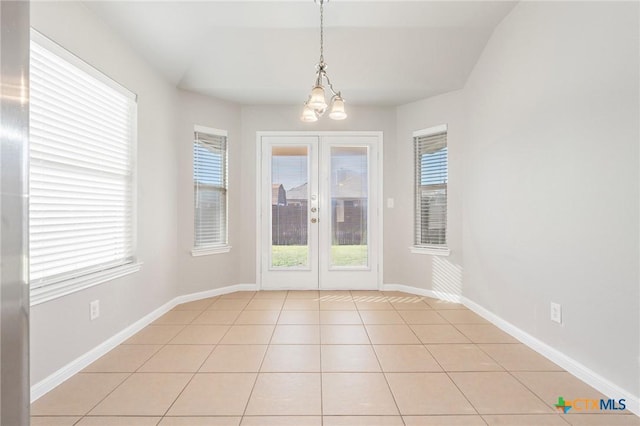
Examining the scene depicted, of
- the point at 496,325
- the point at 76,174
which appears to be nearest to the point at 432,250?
the point at 496,325

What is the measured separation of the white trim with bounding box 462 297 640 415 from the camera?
166 centimetres

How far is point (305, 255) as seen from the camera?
13.5 feet

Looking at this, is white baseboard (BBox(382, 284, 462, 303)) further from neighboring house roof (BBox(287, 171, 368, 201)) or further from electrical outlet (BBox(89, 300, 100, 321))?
electrical outlet (BBox(89, 300, 100, 321))

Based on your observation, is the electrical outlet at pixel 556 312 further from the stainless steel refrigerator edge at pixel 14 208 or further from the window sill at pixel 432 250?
the stainless steel refrigerator edge at pixel 14 208

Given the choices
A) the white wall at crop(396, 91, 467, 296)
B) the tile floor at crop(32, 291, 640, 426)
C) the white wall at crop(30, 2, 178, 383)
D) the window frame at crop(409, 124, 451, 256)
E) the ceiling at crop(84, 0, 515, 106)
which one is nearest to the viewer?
the tile floor at crop(32, 291, 640, 426)

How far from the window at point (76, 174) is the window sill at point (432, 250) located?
9.73 ft

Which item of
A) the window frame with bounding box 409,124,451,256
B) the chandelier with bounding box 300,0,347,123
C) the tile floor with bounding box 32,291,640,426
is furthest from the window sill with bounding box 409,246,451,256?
the chandelier with bounding box 300,0,347,123

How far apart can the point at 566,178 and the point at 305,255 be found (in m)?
2.84

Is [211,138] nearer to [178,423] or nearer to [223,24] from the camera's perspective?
[223,24]

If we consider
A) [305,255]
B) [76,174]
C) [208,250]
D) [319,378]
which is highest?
[76,174]

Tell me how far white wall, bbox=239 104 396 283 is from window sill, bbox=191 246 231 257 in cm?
24

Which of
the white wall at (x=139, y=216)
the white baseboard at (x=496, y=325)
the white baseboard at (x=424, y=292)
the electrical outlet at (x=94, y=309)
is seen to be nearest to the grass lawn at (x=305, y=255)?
the white baseboard at (x=424, y=292)

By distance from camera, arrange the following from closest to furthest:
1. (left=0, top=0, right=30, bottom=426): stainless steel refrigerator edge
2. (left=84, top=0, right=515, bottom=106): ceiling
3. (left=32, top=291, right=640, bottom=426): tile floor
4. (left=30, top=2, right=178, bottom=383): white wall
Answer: (left=0, top=0, right=30, bottom=426): stainless steel refrigerator edge, (left=32, top=291, right=640, bottom=426): tile floor, (left=30, top=2, right=178, bottom=383): white wall, (left=84, top=0, right=515, bottom=106): ceiling

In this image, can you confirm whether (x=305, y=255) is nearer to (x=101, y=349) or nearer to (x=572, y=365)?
(x=101, y=349)
